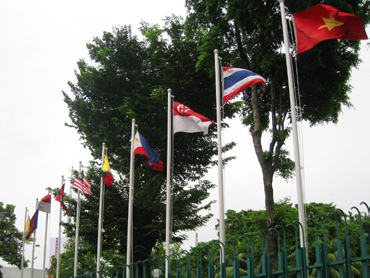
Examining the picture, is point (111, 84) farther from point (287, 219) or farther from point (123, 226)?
point (287, 219)

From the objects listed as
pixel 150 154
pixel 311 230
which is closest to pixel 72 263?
pixel 311 230

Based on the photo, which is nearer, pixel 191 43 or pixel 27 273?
pixel 191 43

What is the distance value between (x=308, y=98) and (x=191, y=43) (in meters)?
8.41

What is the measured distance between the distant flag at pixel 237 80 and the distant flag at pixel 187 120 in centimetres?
121

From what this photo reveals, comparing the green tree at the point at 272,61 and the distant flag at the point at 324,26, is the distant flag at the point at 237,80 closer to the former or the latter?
the distant flag at the point at 324,26

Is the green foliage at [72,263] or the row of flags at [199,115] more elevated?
the row of flags at [199,115]

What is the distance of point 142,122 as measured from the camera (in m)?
26.9

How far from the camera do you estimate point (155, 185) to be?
84.4ft

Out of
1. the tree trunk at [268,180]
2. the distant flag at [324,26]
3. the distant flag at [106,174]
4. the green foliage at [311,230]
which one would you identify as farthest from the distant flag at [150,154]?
the green foliage at [311,230]

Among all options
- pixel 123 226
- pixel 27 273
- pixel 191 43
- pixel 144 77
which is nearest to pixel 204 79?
pixel 191 43

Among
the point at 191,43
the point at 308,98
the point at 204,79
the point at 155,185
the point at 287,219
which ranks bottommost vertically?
the point at 287,219

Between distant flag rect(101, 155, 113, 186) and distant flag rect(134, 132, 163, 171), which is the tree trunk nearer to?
distant flag rect(134, 132, 163, 171)

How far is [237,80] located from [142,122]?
1533 cm

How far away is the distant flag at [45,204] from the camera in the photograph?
25.7 m
